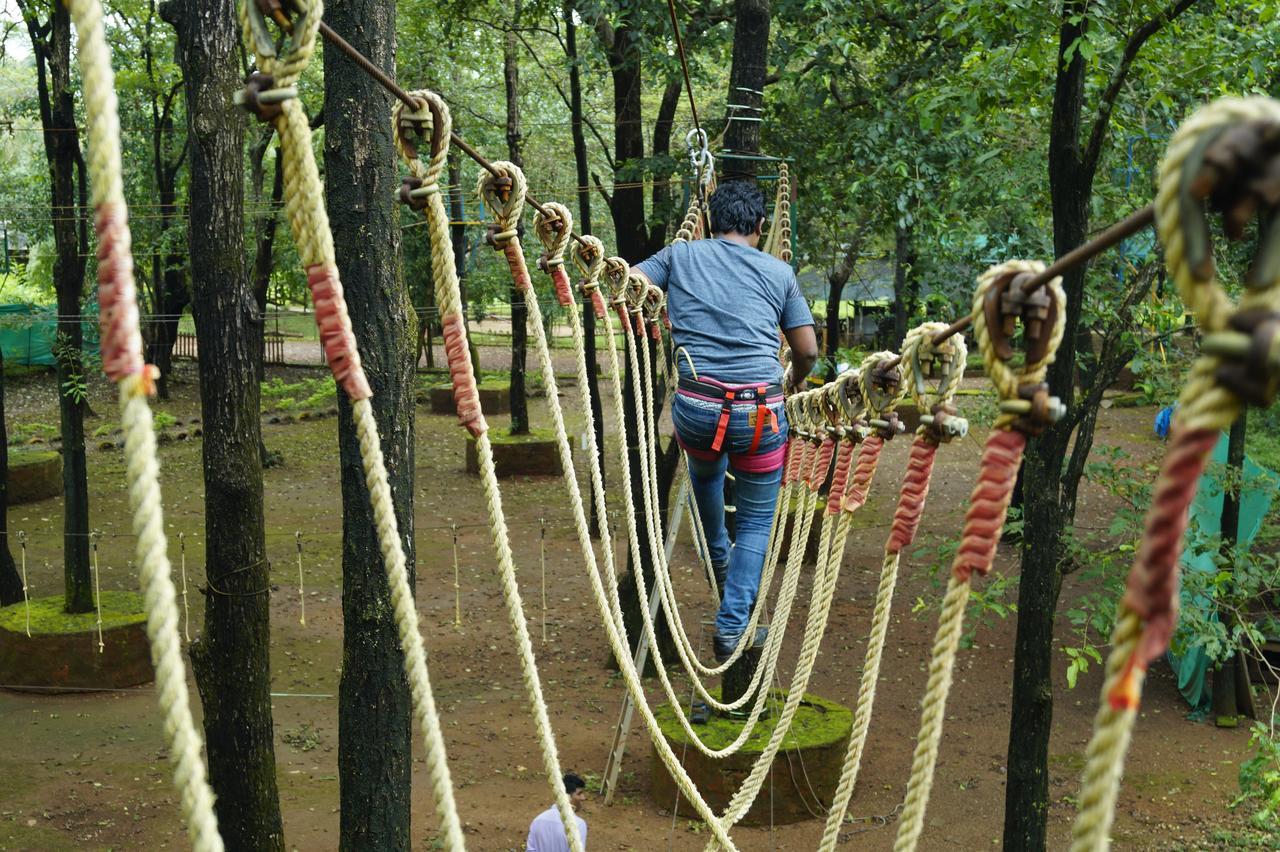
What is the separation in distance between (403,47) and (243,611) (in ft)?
28.6

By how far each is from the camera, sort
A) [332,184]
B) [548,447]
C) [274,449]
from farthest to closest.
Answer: [274,449] → [548,447] → [332,184]

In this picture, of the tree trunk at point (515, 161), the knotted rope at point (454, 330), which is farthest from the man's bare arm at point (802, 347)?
the tree trunk at point (515, 161)

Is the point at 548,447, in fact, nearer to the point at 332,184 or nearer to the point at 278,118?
the point at 332,184

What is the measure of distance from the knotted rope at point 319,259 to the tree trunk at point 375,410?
2.07 metres

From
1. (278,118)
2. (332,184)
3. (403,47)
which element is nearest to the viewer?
(278,118)

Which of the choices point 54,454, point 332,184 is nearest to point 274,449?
point 54,454

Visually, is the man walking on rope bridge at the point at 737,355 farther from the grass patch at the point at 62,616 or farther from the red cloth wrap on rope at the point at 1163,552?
the grass patch at the point at 62,616

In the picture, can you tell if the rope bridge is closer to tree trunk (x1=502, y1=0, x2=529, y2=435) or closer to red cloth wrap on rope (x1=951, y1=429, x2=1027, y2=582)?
red cloth wrap on rope (x1=951, y1=429, x2=1027, y2=582)

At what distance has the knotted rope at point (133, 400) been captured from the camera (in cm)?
92

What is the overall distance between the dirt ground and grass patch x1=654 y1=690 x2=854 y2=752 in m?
0.46

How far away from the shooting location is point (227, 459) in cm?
445

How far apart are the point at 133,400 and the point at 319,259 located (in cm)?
43

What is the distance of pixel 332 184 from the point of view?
341 centimetres

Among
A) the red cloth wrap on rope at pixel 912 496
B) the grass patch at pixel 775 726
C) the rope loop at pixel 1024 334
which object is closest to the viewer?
the rope loop at pixel 1024 334
